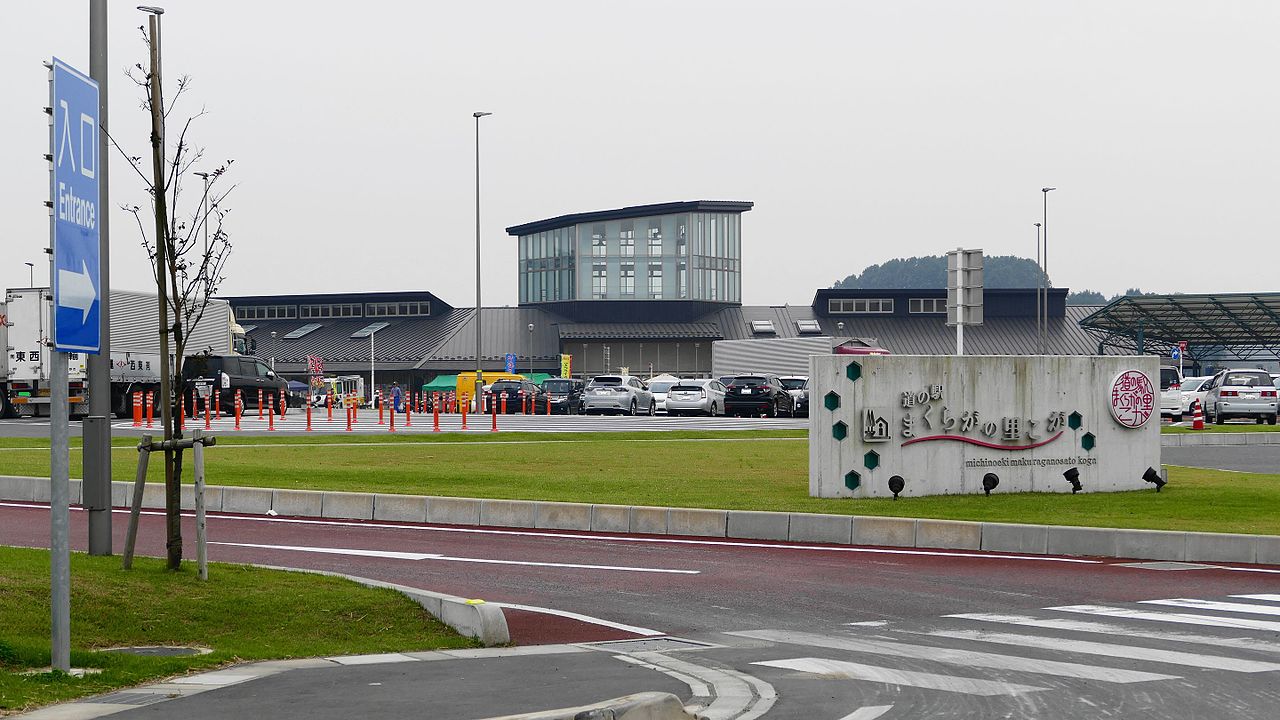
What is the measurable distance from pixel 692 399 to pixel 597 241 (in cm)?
4086

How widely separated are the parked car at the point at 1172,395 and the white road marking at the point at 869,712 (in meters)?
44.7

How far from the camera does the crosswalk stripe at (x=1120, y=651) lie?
Result: 28.2 ft

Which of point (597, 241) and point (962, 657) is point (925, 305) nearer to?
point (597, 241)

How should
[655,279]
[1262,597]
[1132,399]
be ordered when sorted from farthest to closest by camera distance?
1. [655,279]
2. [1132,399]
3. [1262,597]

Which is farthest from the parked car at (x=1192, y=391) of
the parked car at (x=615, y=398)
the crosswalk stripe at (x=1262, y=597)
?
the crosswalk stripe at (x=1262, y=597)

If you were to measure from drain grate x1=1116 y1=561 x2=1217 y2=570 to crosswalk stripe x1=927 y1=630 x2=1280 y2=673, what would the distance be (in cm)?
449

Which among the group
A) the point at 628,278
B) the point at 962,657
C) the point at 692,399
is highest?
the point at 628,278

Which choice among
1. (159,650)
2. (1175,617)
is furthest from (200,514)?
(1175,617)

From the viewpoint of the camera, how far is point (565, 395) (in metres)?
57.5

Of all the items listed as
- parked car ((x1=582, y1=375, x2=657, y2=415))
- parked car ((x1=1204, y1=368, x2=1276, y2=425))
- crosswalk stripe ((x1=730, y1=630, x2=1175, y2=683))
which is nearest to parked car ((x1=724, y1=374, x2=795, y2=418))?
parked car ((x1=582, y1=375, x2=657, y2=415))

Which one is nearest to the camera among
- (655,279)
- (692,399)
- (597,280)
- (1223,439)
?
(1223,439)

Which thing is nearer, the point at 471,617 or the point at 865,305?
the point at 471,617

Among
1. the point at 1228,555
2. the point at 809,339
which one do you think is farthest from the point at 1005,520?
the point at 809,339

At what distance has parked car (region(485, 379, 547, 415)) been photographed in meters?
56.0
